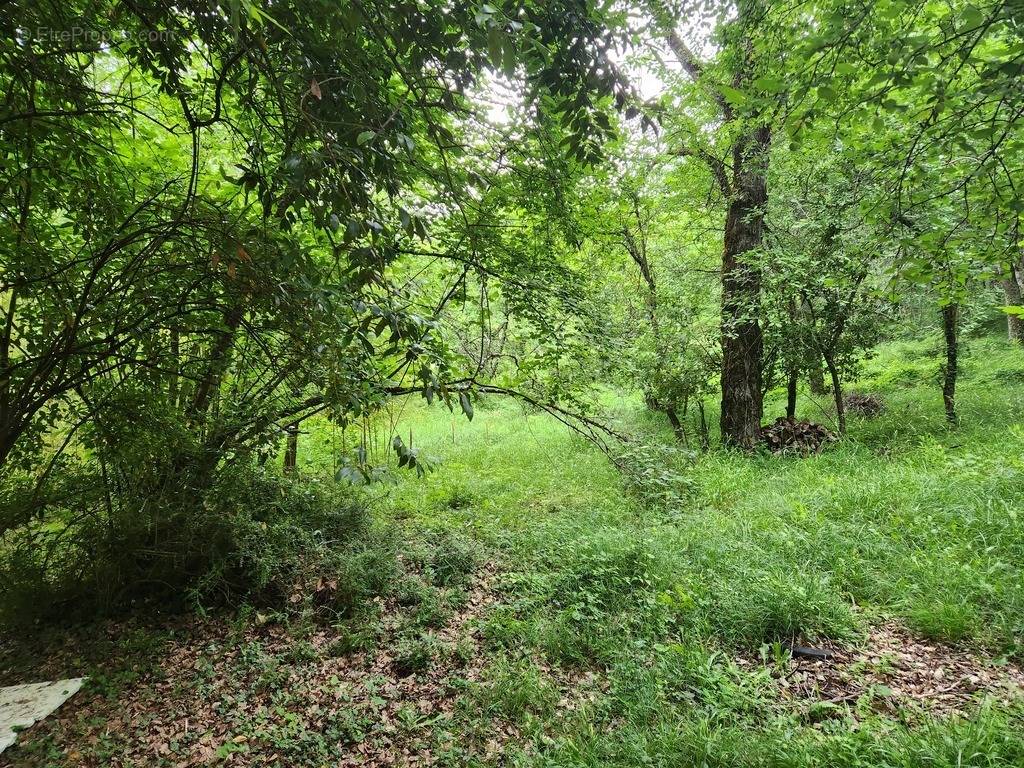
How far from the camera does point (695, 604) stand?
146 inches

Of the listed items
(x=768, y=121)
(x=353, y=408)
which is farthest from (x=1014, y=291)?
(x=353, y=408)

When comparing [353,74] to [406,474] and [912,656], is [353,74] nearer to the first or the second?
[912,656]

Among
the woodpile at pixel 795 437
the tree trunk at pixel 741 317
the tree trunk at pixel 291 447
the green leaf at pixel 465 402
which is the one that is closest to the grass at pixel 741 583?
the woodpile at pixel 795 437

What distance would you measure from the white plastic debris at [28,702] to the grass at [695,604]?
1077 millimetres

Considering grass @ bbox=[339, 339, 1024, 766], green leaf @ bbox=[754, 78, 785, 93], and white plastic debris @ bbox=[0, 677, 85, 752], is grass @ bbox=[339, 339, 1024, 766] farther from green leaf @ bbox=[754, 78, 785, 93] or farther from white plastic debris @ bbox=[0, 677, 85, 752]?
green leaf @ bbox=[754, 78, 785, 93]

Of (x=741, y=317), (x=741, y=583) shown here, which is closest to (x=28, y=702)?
(x=741, y=583)

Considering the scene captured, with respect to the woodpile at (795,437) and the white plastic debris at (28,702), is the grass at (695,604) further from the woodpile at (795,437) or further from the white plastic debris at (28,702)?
the white plastic debris at (28,702)

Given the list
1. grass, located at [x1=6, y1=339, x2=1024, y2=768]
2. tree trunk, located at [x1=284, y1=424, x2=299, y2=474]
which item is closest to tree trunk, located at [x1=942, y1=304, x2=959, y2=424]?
grass, located at [x1=6, y1=339, x2=1024, y2=768]

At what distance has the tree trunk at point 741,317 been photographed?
7.63 metres

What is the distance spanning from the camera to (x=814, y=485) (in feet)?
18.9

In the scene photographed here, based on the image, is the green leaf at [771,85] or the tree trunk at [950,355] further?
the tree trunk at [950,355]

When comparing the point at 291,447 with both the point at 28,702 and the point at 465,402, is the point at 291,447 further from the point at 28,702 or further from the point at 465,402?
the point at 465,402

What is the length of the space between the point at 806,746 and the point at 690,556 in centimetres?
211

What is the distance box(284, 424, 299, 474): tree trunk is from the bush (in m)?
0.53
